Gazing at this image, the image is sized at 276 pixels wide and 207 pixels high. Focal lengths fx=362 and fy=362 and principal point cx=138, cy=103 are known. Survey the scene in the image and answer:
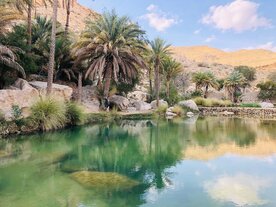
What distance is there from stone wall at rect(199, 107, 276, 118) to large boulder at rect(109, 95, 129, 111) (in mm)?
9554

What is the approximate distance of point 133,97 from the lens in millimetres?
38844

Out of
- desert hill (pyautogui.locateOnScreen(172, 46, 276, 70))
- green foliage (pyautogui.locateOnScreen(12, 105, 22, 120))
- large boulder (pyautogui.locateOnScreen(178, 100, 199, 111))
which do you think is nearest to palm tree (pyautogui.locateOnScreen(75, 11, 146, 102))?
large boulder (pyautogui.locateOnScreen(178, 100, 199, 111))

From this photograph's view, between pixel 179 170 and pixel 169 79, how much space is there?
105 ft

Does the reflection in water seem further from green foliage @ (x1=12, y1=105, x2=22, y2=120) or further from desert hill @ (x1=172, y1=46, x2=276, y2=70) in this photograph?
desert hill @ (x1=172, y1=46, x2=276, y2=70)

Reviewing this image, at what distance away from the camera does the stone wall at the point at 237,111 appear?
37562 mm

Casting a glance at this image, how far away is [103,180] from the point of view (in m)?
8.91

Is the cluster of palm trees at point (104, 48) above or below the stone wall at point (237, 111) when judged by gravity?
above

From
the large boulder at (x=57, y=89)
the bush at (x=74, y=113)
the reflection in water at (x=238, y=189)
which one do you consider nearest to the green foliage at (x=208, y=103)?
the large boulder at (x=57, y=89)

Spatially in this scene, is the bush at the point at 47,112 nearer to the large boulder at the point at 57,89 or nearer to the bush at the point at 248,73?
the large boulder at the point at 57,89

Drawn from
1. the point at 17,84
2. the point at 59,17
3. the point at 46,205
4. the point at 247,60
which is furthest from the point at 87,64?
the point at 247,60

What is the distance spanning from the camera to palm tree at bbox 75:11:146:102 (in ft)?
94.9

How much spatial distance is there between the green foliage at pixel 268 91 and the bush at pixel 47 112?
3865 cm

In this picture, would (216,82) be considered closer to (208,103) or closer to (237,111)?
(208,103)

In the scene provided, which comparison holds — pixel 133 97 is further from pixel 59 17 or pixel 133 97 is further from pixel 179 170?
pixel 59 17
